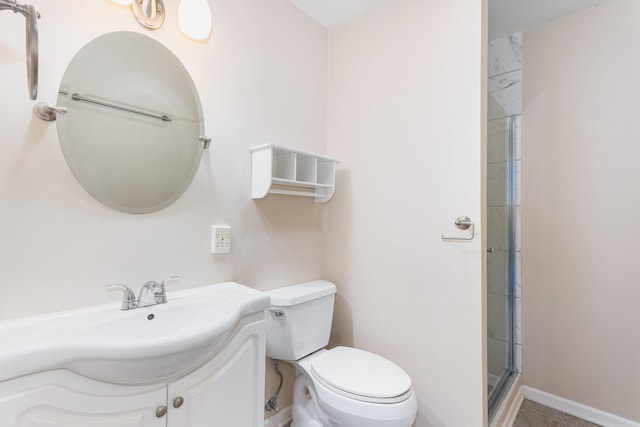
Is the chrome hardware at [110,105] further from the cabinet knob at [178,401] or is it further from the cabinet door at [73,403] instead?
the cabinet knob at [178,401]

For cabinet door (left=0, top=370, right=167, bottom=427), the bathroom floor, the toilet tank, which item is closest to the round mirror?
cabinet door (left=0, top=370, right=167, bottom=427)

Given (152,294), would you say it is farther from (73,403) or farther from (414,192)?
(414,192)

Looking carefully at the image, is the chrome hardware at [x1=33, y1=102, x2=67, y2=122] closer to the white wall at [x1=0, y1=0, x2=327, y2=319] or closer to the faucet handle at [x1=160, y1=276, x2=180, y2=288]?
the white wall at [x1=0, y1=0, x2=327, y2=319]

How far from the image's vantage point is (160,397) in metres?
0.77

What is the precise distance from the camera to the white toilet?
3.50 feet

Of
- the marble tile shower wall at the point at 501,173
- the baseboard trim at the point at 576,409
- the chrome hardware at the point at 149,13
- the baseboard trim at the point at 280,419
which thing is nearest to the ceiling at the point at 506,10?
the marble tile shower wall at the point at 501,173

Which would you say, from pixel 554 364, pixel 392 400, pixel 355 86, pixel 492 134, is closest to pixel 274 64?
pixel 355 86

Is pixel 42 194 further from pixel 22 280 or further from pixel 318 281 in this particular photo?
pixel 318 281

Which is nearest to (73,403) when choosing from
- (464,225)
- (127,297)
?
(127,297)

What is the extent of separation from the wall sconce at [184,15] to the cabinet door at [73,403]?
1137 millimetres

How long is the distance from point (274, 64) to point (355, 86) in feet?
1.58

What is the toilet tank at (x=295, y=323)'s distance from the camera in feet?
4.36

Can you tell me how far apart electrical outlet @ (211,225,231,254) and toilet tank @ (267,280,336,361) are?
1.01ft

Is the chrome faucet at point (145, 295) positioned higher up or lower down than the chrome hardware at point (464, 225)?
lower down
